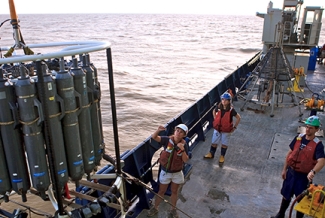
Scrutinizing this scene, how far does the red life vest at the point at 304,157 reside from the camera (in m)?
4.65

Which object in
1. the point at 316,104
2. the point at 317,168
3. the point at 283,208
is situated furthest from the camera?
the point at 316,104

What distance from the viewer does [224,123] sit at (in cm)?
669

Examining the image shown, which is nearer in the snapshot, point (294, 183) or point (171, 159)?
point (294, 183)

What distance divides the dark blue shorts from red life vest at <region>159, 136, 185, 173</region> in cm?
174

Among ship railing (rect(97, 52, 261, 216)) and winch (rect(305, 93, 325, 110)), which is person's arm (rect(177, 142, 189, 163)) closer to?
ship railing (rect(97, 52, 261, 216))

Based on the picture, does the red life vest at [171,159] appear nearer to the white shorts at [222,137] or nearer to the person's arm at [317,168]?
the person's arm at [317,168]

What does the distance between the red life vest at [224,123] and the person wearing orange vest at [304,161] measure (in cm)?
186

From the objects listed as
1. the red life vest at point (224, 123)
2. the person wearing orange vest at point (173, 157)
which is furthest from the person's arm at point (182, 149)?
the red life vest at point (224, 123)

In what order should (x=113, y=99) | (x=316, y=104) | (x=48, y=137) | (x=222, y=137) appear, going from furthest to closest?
(x=316, y=104) → (x=222, y=137) → (x=113, y=99) → (x=48, y=137)

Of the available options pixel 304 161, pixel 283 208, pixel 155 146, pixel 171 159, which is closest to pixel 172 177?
pixel 171 159

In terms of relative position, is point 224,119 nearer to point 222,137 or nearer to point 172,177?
point 222,137

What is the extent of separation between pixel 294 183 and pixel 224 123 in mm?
2138

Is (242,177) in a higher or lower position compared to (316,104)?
lower

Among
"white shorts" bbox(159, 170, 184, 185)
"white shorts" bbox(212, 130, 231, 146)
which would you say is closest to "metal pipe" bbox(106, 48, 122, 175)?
"white shorts" bbox(159, 170, 184, 185)
